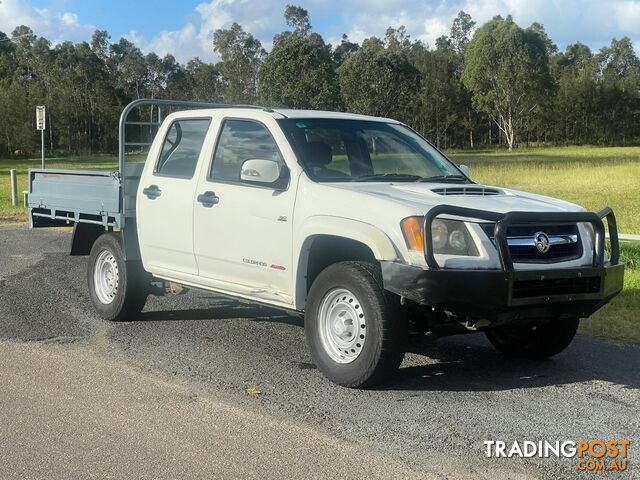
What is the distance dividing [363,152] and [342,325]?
1663 millimetres

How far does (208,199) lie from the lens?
6.64 m

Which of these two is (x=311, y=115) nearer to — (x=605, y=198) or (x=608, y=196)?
(x=605, y=198)

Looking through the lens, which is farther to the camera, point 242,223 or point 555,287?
point 242,223

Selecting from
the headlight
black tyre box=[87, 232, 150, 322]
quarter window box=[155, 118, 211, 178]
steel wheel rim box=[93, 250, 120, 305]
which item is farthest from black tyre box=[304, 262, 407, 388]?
steel wheel rim box=[93, 250, 120, 305]

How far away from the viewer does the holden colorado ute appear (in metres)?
5.20

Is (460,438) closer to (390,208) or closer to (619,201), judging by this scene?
(390,208)

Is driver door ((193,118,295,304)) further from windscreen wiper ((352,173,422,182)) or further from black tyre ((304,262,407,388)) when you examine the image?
windscreen wiper ((352,173,422,182))

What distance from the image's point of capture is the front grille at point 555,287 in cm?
519

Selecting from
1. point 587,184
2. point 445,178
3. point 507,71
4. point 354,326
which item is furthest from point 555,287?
point 507,71

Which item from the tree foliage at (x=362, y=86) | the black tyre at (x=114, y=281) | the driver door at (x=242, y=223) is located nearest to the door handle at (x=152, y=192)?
the driver door at (x=242, y=223)

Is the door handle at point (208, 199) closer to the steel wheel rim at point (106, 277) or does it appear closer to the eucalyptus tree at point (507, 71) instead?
the steel wheel rim at point (106, 277)

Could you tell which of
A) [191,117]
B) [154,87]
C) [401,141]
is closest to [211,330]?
[191,117]

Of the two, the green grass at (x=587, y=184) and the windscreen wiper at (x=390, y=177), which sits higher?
the windscreen wiper at (x=390, y=177)

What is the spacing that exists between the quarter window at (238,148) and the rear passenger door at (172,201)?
0.64 feet
